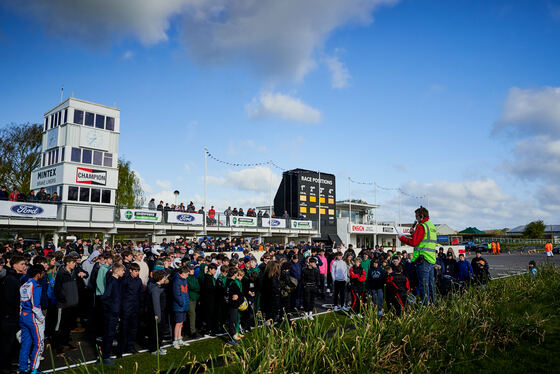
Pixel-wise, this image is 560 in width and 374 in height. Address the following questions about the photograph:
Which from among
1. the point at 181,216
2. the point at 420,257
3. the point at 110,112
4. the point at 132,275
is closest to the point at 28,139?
the point at 110,112

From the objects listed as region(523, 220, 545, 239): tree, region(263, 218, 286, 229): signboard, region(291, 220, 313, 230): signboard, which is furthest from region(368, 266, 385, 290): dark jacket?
region(523, 220, 545, 239): tree

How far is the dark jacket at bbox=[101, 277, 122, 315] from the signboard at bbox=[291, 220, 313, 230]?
102 feet

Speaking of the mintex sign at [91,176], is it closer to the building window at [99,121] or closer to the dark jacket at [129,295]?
the building window at [99,121]

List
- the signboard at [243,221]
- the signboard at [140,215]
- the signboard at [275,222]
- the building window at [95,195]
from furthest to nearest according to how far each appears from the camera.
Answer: the signboard at [275,222], the signboard at [243,221], the building window at [95,195], the signboard at [140,215]

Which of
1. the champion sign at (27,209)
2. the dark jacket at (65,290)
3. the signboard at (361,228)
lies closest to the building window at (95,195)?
the champion sign at (27,209)

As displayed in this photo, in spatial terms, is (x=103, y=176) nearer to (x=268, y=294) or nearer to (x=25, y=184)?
(x=25, y=184)

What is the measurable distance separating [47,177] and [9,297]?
84.4 feet

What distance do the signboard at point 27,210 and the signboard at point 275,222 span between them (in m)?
16.9

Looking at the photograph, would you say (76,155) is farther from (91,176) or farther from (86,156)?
(91,176)

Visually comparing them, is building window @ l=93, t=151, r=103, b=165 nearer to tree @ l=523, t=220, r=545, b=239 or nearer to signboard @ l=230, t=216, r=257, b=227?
signboard @ l=230, t=216, r=257, b=227

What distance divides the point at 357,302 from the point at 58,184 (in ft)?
79.5

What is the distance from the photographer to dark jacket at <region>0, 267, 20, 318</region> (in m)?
5.99

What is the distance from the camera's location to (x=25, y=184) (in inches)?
1492

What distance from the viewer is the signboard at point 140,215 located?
26.8m
